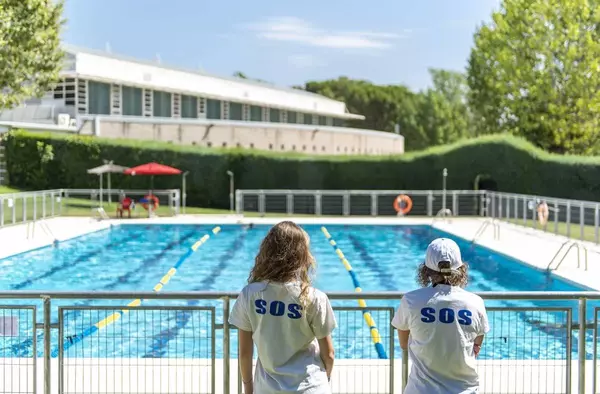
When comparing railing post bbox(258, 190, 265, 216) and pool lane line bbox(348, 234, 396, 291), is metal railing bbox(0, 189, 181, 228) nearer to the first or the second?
railing post bbox(258, 190, 265, 216)

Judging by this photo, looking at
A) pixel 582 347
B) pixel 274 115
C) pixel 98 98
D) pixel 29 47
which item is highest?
pixel 274 115

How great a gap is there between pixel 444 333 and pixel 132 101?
41398mm

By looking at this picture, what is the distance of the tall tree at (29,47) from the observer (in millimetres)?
25062

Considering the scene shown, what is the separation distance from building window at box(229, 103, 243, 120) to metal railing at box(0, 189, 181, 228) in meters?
20.6

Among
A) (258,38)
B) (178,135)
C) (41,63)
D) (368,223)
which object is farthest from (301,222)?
(258,38)

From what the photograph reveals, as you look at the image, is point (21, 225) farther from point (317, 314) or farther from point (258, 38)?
point (258, 38)

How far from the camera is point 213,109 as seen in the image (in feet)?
166

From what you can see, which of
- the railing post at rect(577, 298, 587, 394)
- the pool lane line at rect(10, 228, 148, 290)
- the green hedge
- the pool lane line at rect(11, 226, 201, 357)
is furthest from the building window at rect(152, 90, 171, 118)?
the railing post at rect(577, 298, 587, 394)

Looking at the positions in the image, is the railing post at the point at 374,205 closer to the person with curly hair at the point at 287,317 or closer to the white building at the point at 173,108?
the white building at the point at 173,108

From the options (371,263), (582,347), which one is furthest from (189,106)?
(582,347)

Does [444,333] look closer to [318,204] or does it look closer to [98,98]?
[318,204]

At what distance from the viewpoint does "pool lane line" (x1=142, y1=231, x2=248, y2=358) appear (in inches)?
270

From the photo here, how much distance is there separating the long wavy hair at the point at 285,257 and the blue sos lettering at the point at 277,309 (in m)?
0.07

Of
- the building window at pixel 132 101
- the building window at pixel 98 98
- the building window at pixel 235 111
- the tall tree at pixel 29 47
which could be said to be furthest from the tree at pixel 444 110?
the tall tree at pixel 29 47
